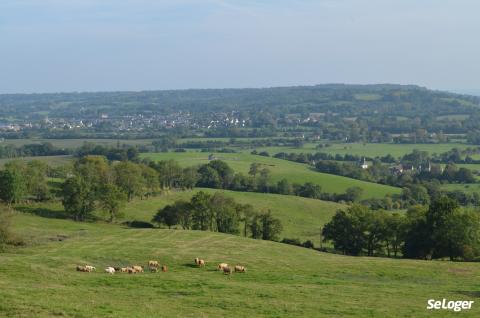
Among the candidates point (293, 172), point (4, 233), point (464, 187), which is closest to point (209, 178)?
point (293, 172)

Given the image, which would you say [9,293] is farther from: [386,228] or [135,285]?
[386,228]

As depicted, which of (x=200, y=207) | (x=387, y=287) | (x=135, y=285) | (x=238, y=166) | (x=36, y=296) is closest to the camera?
(x=36, y=296)

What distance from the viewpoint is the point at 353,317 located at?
2552cm

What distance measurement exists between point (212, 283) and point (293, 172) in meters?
111

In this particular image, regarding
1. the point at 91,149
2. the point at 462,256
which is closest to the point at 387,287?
the point at 462,256

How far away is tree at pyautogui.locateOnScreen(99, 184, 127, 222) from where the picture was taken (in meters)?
75.0

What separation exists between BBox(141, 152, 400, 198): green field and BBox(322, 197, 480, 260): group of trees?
53.7 meters

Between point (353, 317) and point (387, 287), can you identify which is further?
point (387, 287)

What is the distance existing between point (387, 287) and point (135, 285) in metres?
15.3

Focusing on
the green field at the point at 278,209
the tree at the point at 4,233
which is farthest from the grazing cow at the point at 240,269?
the green field at the point at 278,209

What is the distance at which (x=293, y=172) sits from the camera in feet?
466

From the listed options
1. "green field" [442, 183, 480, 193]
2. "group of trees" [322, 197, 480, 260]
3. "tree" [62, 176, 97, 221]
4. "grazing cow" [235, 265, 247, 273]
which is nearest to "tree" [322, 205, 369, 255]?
"group of trees" [322, 197, 480, 260]

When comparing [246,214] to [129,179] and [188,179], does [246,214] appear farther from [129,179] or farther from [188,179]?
[188,179]

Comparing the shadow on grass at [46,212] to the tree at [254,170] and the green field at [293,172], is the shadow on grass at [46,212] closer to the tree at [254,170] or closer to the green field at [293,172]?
the green field at [293,172]
